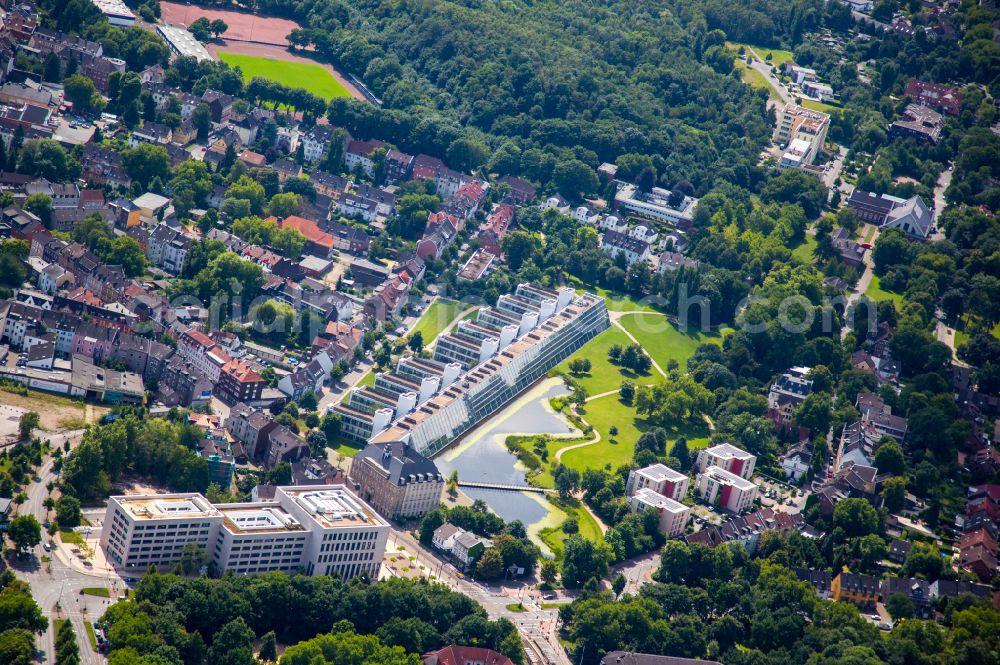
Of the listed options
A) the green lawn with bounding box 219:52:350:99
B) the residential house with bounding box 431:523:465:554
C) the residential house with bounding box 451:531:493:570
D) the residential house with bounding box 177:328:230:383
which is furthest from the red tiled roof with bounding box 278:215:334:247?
the residential house with bounding box 451:531:493:570

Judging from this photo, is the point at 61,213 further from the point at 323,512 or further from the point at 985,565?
the point at 985,565

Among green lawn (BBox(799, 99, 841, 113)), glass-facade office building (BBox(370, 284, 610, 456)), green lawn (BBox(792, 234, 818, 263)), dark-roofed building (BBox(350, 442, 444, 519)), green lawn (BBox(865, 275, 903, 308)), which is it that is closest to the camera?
dark-roofed building (BBox(350, 442, 444, 519))

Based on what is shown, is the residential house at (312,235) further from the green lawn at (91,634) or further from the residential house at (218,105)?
the green lawn at (91,634)

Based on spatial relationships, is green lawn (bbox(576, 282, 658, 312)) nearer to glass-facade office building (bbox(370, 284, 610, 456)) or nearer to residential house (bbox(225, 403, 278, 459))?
glass-facade office building (bbox(370, 284, 610, 456))

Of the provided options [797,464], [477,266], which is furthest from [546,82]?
[797,464]

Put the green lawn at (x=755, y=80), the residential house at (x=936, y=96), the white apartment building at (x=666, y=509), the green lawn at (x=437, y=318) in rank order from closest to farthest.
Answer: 1. the white apartment building at (x=666, y=509)
2. the green lawn at (x=437, y=318)
3. the residential house at (x=936, y=96)
4. the green lawn at (x=755, y=80)

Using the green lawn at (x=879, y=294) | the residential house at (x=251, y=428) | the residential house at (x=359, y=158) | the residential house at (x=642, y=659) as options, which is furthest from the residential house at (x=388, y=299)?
the residential house at (x=642, y=659)
